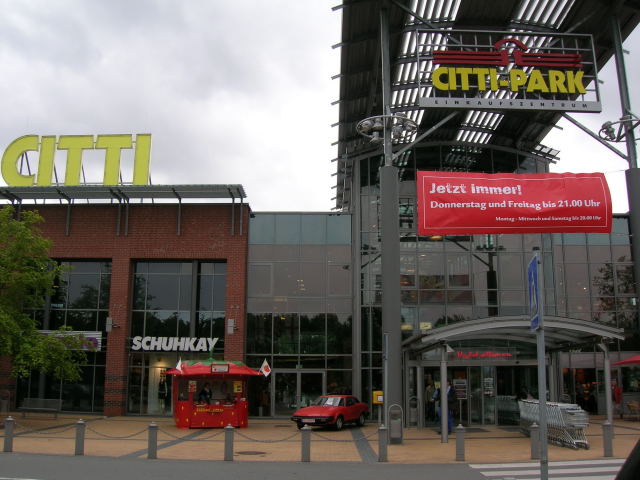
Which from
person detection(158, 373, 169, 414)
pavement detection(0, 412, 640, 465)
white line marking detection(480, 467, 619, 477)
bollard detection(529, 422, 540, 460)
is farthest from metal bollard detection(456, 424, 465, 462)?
person detection(158, 373, 169, 414)

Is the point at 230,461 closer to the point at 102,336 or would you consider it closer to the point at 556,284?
the point at 102,336

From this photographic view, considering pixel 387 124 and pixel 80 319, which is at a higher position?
pixel 387 124

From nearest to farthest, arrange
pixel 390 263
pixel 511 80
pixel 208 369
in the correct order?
pixel 390 263 → pixel 511 80 → pixel 208 369

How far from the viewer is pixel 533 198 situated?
2153 centimetres

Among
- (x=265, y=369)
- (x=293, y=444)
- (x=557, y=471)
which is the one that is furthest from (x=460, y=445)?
(x=265, y=369)

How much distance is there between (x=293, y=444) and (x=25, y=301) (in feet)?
41.4

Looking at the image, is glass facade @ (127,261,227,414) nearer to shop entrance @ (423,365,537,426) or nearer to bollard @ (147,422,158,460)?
shop entrance @ (423,365,537,426)

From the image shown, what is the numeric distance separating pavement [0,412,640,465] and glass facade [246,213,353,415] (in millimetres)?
2837

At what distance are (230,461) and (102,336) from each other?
50.1 feet

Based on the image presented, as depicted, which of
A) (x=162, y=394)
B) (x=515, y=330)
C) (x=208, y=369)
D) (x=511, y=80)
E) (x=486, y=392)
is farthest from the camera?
→ (x=162, y=394)

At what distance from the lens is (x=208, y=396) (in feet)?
79.6

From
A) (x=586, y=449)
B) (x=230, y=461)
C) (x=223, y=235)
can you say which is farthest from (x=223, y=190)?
(x=586, y=449)

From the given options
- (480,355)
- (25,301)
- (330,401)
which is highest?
(25,301)

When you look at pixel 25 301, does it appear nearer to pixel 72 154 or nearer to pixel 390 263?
pixel 72 154
